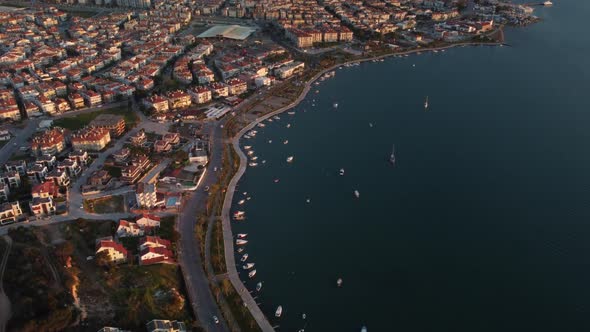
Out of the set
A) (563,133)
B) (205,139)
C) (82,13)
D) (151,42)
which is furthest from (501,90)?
(82,13)

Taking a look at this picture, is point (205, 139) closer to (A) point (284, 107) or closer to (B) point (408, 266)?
(A) point (284, 107)

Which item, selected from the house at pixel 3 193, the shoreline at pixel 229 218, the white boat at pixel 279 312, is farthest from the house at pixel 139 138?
the white boat at pixel 279 312

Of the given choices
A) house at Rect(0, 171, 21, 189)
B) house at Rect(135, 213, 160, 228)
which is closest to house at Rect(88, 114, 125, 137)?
house at Rect(0, 171, 21, 189)

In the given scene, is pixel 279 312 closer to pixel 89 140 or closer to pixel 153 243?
pixel 153 243

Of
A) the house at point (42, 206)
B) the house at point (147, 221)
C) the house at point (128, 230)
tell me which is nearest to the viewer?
the house at point (128, 230)

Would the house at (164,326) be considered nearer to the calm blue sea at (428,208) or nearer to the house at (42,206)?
the calm blue sea at (428,208)
